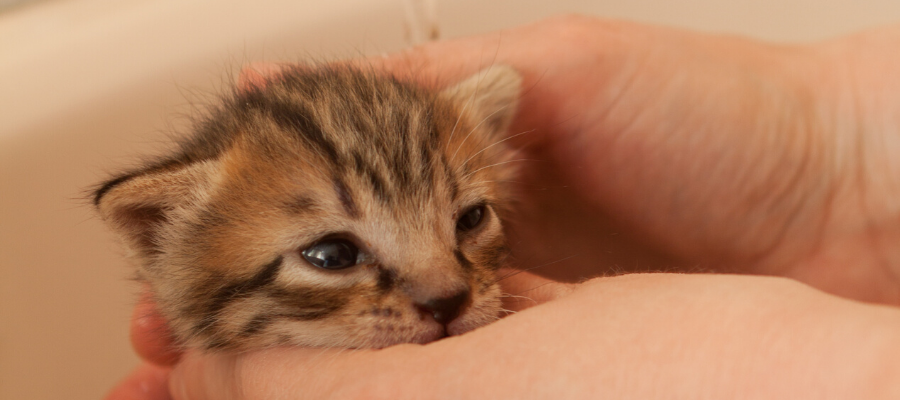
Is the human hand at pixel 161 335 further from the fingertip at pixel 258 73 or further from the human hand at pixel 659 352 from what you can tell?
the fingertip at pixel 258 73

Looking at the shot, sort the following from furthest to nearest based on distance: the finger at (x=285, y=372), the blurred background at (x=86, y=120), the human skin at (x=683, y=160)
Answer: the blurred background at (x=86, y=120)
the human skin at (x=683, y=160)
the finger at (x=285, y=372)

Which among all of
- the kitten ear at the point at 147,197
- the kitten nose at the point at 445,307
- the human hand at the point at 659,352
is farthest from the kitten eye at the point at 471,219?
the kitten ear at the point at 147,197

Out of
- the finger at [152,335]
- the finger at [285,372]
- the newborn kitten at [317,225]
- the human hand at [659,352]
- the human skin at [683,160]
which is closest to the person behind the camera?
the human hand at [659,352]

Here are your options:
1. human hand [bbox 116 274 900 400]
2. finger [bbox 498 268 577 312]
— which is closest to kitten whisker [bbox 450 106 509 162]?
finger [bbox 498 268 577 312]

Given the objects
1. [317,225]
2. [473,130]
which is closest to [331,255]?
[317,225]

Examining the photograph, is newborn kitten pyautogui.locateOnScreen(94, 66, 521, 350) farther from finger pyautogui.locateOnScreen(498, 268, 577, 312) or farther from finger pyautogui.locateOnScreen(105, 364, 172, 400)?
finger pyautogui.locateOnScreen(105, 364, 172, 400)

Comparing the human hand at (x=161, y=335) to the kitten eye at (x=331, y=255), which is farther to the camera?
the human hand at (x=161, y=335)

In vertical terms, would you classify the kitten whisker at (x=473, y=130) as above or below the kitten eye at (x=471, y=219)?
above
